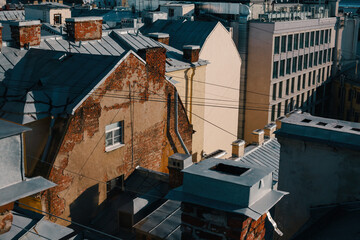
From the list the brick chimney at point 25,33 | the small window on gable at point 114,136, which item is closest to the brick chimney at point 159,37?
the brick chimney at point 25,33

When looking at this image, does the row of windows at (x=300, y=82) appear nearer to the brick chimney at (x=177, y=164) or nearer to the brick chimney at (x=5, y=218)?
the brick chimney at (x=177, y=164)

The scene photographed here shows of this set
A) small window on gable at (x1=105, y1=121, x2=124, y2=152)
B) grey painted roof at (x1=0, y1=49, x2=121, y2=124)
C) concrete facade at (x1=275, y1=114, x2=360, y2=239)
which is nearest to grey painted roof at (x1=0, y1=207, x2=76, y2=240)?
concrete facade at (x1=275, y1=114, x2=360, y2=239)

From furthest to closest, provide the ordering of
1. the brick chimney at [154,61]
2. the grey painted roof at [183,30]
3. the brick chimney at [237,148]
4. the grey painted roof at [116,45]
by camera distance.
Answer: the grey painted roof at [183,30], the brick chimney at [237,148], the grey painted roof at [116,45], the brick chimney at [154,61]

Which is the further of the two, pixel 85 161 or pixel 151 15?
pixel 151 15

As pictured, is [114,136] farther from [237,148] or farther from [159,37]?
[159,37]

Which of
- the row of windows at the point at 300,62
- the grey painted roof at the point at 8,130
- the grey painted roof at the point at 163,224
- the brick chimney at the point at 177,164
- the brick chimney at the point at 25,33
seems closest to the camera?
the grey painted roof at the point at 8,130

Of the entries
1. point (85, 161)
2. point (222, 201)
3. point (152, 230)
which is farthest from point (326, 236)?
point (85, 161)

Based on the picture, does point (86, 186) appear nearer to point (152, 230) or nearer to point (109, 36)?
point (152, 230)
